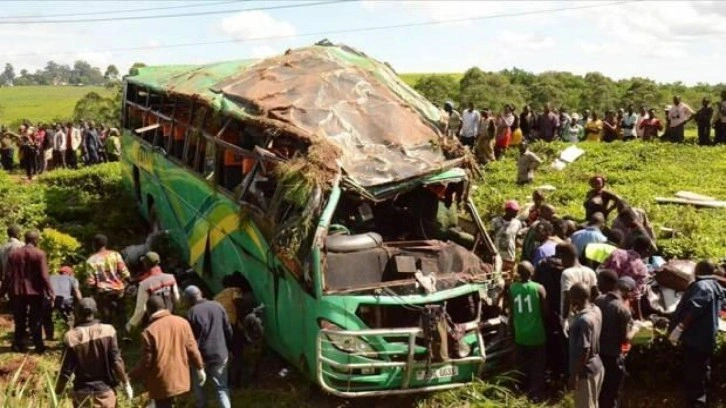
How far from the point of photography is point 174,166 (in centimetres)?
1295

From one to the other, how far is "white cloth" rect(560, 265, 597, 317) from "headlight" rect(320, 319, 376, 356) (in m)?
2.01

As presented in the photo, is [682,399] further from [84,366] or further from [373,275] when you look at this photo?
[84,366]

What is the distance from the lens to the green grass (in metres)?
63.6

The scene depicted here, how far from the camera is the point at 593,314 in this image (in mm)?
7316

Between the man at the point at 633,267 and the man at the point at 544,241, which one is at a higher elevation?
the man at the point at 544,241

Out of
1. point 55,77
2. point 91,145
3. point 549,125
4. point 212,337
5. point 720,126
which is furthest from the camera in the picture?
point 55,77

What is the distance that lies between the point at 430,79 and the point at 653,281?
105 feet

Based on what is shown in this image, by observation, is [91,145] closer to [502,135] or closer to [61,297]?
[502,135]

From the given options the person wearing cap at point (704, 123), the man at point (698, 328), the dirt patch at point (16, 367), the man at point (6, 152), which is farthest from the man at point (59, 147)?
the man at point (698, 328)

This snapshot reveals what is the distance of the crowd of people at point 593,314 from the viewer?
7.43m

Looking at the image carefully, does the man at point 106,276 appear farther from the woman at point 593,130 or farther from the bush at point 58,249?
the woman at point 593,130

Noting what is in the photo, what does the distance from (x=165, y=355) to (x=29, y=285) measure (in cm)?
368

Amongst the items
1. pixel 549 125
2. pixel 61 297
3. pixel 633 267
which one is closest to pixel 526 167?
pixel 549 125

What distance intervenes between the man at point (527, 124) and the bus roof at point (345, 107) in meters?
12.3
